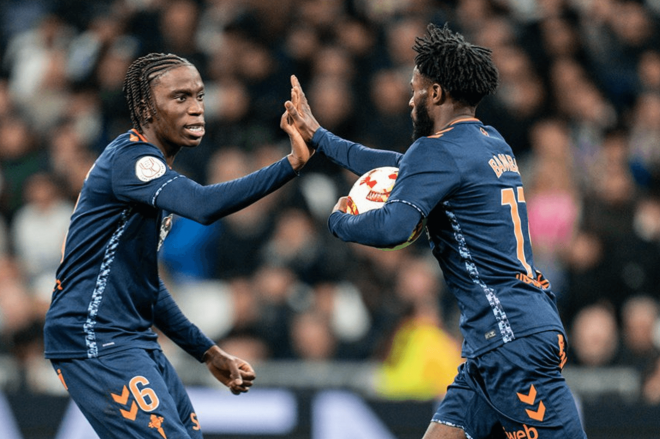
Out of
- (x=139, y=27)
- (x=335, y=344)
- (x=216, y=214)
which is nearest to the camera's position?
(x=216, y=214)

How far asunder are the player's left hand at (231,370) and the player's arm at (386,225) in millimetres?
1037

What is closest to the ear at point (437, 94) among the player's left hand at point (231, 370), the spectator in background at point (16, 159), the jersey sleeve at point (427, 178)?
the jersey sleeve at point (427, 178)

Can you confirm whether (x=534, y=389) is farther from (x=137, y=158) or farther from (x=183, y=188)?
(x=137, y=158)

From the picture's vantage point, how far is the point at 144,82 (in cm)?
479

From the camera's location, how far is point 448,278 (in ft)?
15.6

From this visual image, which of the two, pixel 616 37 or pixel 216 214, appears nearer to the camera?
pixel 216 214

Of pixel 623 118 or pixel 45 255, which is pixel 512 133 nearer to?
pixel 623 118

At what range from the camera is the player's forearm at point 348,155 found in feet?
17.1

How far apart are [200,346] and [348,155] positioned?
1.23m

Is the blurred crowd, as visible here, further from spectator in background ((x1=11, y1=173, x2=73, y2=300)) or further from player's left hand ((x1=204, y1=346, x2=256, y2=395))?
player's left hand ((x1=204, y1=346, x2=256, y2=395))

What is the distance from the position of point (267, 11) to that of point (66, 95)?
223cm

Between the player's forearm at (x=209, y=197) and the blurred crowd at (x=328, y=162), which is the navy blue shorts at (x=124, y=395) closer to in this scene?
the player's forearm at (x=209, y=197)

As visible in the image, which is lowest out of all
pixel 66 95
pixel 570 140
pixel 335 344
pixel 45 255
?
pixel 335 344

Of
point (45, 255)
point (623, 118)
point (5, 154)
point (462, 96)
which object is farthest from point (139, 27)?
point (462, 96)
